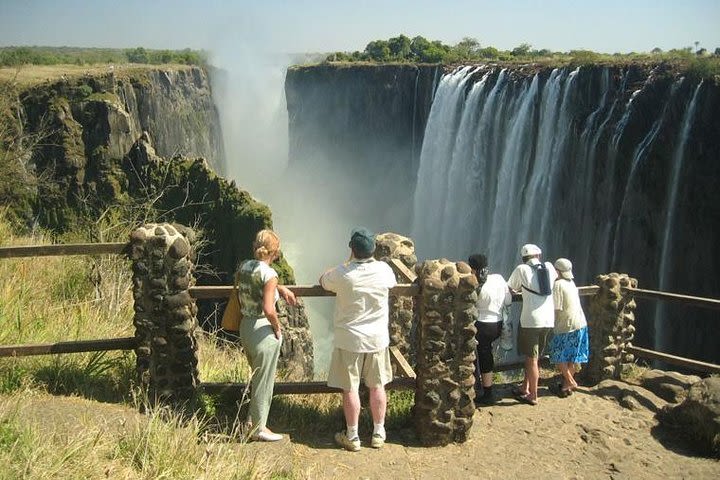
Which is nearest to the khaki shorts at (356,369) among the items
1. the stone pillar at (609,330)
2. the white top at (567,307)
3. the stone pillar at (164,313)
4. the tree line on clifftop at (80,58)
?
the stone pillar at (164,313)

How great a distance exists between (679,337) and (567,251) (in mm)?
4707

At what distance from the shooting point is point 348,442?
4691mm

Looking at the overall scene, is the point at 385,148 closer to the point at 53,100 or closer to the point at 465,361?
the point at 53,100

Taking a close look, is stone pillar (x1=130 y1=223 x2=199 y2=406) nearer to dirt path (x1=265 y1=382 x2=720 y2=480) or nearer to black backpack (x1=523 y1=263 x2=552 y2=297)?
dirt path (x1=265 y1=382 x2=720 y2=480)

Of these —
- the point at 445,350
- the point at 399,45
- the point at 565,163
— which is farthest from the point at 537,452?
the point at 399,45

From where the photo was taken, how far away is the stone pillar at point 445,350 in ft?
15.9

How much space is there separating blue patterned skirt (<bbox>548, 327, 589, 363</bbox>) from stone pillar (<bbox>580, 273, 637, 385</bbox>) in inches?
19.3

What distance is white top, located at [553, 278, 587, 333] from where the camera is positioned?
19.5 ft

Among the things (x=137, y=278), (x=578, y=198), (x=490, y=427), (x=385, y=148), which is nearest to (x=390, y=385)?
(x=490, y=427)

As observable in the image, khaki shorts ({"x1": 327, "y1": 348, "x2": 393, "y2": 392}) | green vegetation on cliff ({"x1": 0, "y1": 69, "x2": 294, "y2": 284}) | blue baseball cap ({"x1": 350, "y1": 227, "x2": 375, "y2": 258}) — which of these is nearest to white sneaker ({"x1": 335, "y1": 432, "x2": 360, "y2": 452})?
khaki shorts ({"x1": 327, "y1": 348, "x2": 393, "y2": 392})

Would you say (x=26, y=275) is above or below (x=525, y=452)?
above

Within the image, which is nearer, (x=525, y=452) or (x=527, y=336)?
(x=525, y=452)

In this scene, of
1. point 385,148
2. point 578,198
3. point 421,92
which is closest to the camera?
point 578,198

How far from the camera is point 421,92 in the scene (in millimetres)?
33688
